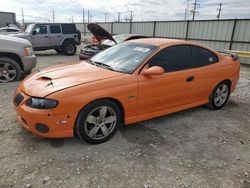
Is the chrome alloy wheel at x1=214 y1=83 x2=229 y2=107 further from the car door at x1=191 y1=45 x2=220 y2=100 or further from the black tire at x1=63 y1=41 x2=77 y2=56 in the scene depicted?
the black tire at x1=63 y1=41 x2=77 y2=56

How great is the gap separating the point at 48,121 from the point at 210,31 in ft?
42.0

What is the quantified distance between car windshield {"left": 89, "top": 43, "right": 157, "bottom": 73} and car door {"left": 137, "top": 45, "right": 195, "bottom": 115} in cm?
19

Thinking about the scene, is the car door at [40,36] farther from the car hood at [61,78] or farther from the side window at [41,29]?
the car hood at [61,78]

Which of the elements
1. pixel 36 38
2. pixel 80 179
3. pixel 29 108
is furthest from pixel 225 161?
pixel 36 38

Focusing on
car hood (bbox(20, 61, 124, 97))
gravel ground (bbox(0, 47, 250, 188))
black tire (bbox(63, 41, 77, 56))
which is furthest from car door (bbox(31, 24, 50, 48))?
car hood (bbox(20, 61, 124, 97))

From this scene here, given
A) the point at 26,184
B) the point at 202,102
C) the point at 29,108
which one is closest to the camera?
the point at 26,184

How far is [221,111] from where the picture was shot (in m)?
4.86

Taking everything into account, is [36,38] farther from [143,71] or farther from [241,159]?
[241,159]

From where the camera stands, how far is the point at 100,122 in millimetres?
3252

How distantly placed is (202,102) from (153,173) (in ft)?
7.39

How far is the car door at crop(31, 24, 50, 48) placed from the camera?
40.9 feet

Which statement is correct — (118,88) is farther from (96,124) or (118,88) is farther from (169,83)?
(169,83)

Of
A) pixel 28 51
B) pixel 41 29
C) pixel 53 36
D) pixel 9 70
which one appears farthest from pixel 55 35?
pixel 9 70

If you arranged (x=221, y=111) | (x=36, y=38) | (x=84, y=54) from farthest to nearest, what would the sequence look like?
(x=36, y=38), (x=84, y=54), (x=221, y=111)
